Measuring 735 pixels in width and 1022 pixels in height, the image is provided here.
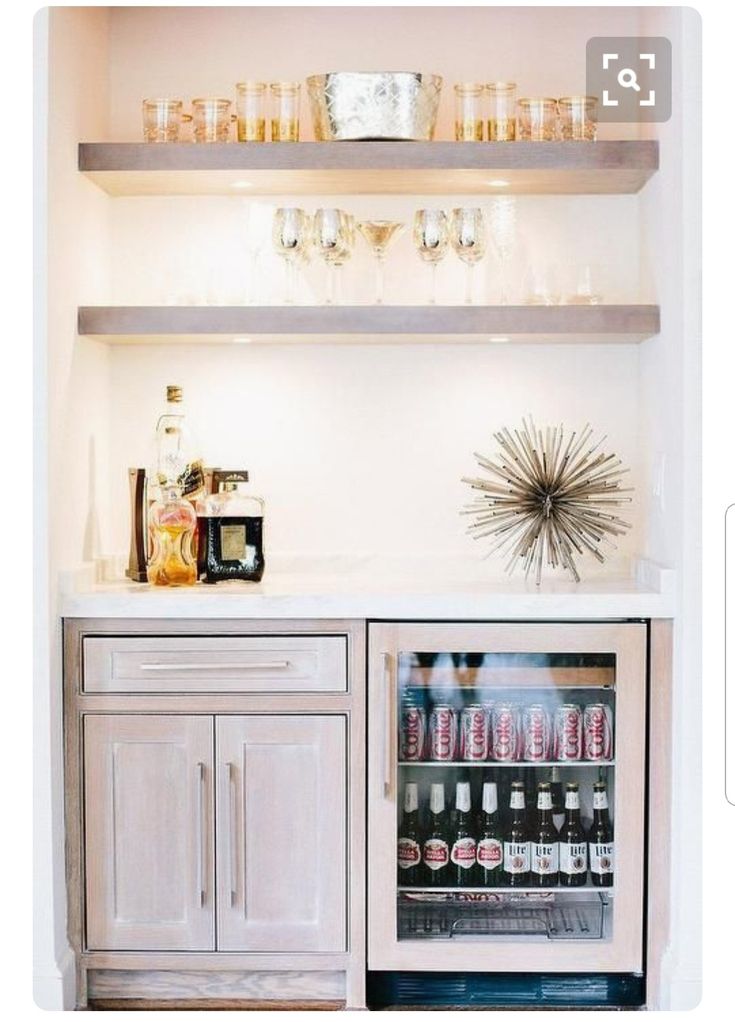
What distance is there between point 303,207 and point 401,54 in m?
0.46

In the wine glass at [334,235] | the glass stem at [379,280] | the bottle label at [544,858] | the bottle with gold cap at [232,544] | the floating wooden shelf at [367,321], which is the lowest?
the bottle label at [544,858]

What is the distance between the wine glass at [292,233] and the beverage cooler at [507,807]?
35.4 inches

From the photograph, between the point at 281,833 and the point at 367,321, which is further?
the point at 367,321

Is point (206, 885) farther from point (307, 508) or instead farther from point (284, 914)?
point (307, 508)

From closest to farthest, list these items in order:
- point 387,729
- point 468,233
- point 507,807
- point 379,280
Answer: point 387,729 < point 507,807 < point 468,233 < point 379,280

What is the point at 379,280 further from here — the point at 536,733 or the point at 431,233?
the point at 536,733

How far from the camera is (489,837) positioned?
2.79 meters

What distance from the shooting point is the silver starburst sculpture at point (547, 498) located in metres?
2.96

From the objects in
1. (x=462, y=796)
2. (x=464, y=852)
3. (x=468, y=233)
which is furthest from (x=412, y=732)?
(x=468, y=233)

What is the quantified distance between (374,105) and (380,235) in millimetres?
293

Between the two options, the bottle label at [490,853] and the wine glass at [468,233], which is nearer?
the bottle label at [490,853]

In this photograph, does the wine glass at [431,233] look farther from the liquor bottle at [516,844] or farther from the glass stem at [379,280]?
the liquor bottle at [516,844]

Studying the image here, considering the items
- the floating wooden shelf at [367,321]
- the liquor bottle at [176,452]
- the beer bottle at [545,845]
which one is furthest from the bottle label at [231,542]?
the beer bottle at [545,845]

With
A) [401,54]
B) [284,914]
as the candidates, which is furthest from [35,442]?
[401,54]
